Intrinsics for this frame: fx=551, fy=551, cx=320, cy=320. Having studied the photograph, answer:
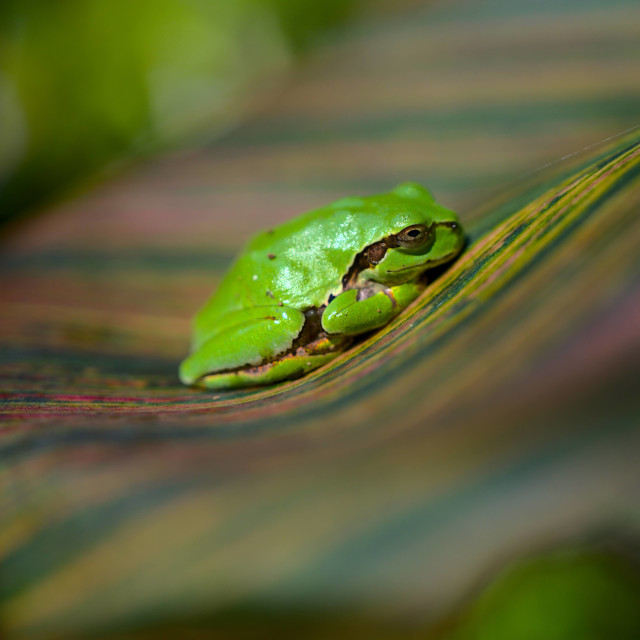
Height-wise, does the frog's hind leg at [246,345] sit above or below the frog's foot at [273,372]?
above

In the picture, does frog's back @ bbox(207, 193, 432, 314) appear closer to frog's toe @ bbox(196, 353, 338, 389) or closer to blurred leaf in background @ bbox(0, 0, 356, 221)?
frog's toe @ bbox(196, 353, 338, 389)

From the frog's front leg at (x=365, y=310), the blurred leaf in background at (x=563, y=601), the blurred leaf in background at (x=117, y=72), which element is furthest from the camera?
the blurred leaf in background at (x=117, y=72)

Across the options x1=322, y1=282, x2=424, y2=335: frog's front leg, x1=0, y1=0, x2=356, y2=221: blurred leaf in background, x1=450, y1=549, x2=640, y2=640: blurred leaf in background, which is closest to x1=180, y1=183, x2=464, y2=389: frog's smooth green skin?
x1=322, y1=282, x2=424, y2=335: frog's front leg

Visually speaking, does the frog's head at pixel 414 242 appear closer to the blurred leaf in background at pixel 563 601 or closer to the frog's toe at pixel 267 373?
the frog's toe at pixel 267 373

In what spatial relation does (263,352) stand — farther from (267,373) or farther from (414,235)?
(414,235)

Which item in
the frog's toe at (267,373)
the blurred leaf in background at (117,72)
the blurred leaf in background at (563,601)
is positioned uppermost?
the blurred leaf in background at (117,72)

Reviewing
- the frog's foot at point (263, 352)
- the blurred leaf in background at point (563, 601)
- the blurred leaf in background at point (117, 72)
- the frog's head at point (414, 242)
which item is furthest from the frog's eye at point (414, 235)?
the blurred leaf in background at point (117, 72)
